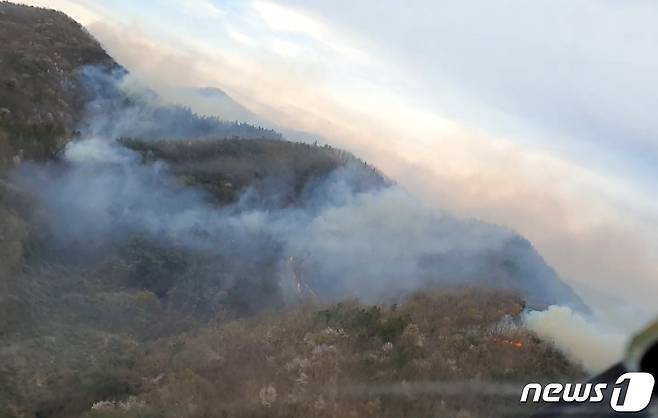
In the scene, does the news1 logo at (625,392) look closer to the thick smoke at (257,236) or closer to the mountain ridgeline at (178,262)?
the mountain ridgeline at (178,262)

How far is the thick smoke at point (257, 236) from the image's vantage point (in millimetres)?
40062

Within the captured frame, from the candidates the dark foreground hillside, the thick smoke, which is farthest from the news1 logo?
the thick smoke

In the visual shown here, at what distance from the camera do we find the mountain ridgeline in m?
19.4

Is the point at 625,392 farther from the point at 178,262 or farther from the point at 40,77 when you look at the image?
the point at 40,77

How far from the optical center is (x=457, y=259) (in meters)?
45.2

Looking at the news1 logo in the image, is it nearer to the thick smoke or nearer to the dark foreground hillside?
the dark foreground hillside

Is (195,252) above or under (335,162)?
under

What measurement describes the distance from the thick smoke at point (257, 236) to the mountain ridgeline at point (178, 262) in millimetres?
166

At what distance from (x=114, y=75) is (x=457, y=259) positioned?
174ft

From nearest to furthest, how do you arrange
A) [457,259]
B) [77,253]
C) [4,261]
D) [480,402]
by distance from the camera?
[480,402] → [4,261] → [77,253] → [457,259]

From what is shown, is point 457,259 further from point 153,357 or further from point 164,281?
point 153,357

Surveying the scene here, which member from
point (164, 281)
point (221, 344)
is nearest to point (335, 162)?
point (164, 281)

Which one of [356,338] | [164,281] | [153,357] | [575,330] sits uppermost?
[575,330]

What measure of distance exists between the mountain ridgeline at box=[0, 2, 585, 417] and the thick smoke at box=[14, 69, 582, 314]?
0.17 m
